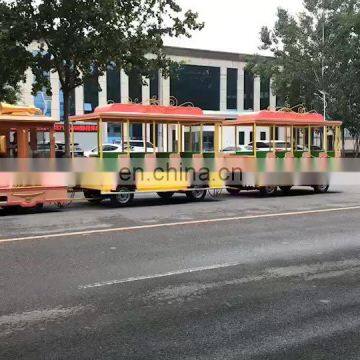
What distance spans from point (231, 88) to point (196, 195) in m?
46.5

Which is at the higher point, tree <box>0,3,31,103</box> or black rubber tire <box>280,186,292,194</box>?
tree <box>0,3,31,103</box>

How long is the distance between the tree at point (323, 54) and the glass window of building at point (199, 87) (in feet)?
65.0

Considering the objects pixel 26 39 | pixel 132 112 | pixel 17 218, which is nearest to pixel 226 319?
pixel 17 218

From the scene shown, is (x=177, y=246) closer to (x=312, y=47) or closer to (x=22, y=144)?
(x=22, y=144)

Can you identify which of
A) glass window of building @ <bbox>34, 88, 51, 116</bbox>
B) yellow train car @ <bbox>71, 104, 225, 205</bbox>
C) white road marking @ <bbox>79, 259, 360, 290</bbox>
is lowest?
white road marking @ <bbox>79, 259, 360, 290</bbox>

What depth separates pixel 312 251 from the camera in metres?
8.05

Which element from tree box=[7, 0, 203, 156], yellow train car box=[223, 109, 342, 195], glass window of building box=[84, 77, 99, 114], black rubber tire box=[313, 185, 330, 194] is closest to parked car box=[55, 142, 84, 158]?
tree box=[7, 0, 203, 156]

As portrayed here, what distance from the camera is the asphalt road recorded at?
4430 millimetres

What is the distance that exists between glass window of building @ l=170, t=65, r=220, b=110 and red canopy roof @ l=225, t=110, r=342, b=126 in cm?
3903

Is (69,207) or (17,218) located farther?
(69,207)

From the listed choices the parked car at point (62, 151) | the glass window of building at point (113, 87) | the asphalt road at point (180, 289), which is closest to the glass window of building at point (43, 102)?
the glass window of building at point (113, 87)

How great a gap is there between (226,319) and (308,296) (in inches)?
46.5

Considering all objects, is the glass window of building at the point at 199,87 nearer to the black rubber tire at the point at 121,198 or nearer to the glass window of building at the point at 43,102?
the glass window of building at the point at 43,102

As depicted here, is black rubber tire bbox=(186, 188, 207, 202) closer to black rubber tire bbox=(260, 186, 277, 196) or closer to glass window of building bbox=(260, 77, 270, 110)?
black rubber tire bbox=(260, 186, 277, 196)
